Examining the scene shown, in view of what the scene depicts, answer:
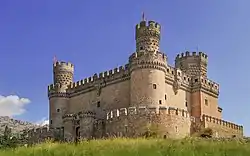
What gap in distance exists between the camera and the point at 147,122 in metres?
→ 33.2

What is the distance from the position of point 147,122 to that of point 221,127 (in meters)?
10.7

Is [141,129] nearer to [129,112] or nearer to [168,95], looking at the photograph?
[129,112]

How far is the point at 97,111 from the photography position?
42.3 m

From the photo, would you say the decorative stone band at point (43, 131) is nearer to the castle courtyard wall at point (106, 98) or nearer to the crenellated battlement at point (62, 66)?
the castle courtyard wall at point (106, 98)

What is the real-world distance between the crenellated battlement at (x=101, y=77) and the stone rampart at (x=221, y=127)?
836cm

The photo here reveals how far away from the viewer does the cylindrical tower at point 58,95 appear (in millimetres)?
45438

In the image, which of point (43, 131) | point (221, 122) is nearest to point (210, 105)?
point (221, 122)

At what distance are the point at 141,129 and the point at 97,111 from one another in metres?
10.1

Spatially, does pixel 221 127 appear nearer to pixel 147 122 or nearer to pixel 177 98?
pixel 177 98

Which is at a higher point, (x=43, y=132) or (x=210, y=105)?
(x=210, y=105)

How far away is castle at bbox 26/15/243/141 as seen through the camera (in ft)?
111

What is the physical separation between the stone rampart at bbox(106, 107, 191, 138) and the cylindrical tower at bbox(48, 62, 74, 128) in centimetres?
1223

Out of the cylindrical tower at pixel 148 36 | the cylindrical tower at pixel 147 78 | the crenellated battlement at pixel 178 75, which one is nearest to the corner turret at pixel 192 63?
the crenellated battlement at pixel 178 75

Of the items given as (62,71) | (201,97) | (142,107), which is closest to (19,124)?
(62,71)
